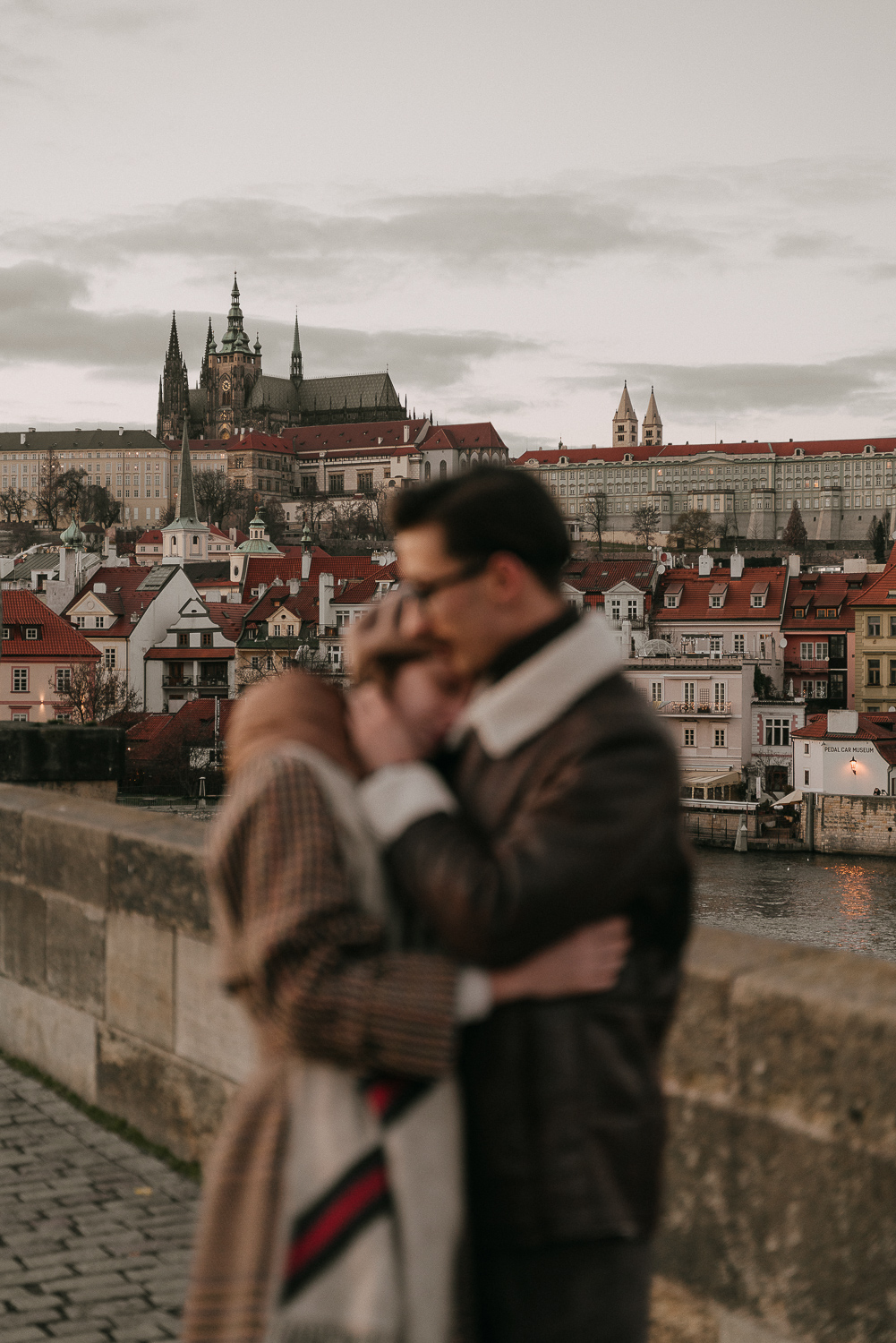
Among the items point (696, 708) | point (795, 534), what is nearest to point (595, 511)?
point (795, 534)

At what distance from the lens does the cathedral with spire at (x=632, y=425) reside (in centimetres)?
16412

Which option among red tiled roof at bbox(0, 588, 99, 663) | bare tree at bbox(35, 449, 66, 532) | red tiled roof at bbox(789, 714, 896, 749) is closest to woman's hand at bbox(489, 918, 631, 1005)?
red tiled roof at bbox(789, 714, 896, 749)

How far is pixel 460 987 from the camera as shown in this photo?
4.64ft

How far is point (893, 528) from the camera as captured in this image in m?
117

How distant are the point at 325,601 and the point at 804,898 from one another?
30523 millimetres

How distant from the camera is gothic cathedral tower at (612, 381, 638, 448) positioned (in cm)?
16488

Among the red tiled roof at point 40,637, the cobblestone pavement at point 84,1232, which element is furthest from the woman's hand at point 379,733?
the red tiled roof at point 40,637

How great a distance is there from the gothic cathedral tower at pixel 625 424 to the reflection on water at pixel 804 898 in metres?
127

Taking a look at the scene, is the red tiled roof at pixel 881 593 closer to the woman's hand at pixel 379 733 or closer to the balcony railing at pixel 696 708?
the balcony railing at pixel 696 708

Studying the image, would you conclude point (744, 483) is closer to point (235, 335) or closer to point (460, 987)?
point (235, 335)

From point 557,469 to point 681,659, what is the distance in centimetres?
8375

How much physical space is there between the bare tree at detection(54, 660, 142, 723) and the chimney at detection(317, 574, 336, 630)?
9586 mm

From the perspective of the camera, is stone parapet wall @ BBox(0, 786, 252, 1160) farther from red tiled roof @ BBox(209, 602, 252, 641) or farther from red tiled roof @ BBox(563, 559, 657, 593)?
red tiled roof @ BBox(209, 602, 252, 641)

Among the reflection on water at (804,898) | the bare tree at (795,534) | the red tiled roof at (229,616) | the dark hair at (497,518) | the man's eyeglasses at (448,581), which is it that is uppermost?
the bare tree at (795,534)
